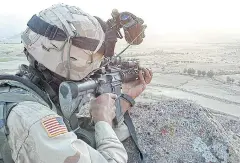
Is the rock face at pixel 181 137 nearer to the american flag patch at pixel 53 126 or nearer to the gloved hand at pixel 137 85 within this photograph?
the gloved hand at pixel 137 85

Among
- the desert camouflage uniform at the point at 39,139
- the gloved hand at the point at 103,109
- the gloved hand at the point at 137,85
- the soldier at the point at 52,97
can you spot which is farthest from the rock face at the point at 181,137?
the desert camouflage uniform at the point at 39,139

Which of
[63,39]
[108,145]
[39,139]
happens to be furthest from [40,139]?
[63,39]

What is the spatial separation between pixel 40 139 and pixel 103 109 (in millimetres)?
855

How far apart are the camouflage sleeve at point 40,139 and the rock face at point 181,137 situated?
2223mm

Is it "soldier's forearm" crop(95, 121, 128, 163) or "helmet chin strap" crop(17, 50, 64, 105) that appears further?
"helmet chin strap" crop(17, 50, 64, 105)

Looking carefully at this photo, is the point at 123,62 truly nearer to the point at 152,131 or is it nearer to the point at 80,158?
the point at 152,131

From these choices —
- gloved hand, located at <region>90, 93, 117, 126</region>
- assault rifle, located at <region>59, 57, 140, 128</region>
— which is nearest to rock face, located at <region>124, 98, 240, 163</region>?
assault rifle, located at <region>59, 57, 140, 128</region>

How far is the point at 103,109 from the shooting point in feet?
9.19

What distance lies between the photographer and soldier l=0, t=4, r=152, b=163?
2.04 metres

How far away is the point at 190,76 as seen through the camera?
20031 millimetres

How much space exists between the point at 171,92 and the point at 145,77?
35.2 ft

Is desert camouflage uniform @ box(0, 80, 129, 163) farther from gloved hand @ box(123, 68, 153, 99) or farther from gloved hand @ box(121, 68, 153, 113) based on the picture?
gloved hand @ box(123, 68, 153, 99)

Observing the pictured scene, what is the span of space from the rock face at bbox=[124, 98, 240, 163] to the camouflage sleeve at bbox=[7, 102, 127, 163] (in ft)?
7.29

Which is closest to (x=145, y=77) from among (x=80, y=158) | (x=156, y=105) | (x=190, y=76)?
(x=156, y=105)
